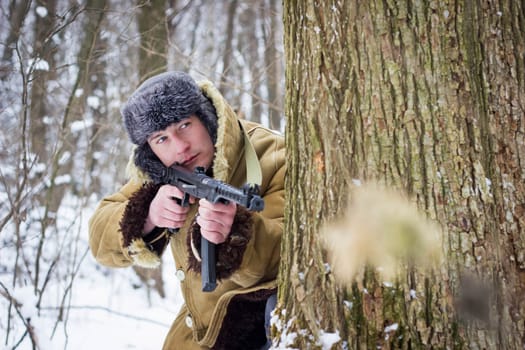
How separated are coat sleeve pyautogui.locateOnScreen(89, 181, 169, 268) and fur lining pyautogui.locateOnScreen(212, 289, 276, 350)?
435mm

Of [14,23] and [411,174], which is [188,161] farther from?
[14,23]

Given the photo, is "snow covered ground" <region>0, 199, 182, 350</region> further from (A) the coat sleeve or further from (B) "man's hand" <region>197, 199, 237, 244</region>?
(B) "man's hand" <region>197, 199, 237, 244</region>

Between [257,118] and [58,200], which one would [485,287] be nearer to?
[58,200]

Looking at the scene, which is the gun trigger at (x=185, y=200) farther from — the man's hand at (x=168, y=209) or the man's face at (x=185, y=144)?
the man's face at (x=185, y=144)

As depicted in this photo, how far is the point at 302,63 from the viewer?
1723mm

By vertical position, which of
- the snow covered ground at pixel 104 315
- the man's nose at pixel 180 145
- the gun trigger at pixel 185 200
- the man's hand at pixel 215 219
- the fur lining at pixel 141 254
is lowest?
the snow covered ground at pixel 104 315

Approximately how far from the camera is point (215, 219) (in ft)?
6.94

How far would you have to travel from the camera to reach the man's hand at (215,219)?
2.07 metres

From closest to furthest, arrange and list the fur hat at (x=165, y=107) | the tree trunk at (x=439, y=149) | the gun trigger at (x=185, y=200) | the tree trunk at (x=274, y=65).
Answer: the tree trunk at (x=439, y=149), the gun trigger at (x=185, y=200), the fur hat at (x=165, y=107), the tree trunk at (x=274, y=65)

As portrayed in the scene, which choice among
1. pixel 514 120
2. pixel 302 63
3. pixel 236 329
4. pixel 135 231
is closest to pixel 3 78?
pixel 135 231

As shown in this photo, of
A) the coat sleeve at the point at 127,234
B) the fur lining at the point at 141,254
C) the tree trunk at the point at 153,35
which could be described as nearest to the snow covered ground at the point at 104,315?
the coat sleeve at the point at 127,234

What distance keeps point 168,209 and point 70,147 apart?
3.97m

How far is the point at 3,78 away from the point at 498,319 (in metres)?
3.98

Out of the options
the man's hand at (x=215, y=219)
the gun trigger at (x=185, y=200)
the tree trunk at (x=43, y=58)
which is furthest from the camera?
the tree trunk at (x=43, y=58)
